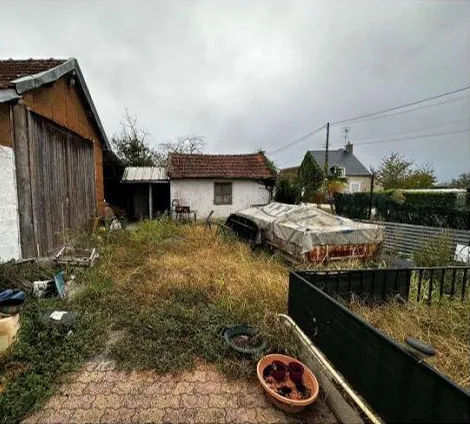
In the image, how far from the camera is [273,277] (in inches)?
170

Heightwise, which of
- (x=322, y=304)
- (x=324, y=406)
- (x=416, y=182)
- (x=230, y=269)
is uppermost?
(x=416, y=182)

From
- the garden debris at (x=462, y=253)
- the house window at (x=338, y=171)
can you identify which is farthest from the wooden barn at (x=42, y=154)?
the house window at (x=338, y=171)

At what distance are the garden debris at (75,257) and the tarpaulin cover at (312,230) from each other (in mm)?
4157

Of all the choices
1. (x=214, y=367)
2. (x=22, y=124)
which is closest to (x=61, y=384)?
(x=214, y=367)

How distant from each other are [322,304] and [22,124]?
565cm

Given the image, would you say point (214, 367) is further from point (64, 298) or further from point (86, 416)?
point (64, 298)

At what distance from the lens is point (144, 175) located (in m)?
13.7

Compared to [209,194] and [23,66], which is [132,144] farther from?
[23,66]

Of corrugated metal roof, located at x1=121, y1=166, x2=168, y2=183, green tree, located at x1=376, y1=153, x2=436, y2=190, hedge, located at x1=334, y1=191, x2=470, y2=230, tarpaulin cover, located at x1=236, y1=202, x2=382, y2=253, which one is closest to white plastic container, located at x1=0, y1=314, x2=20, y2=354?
tarpaulin cover, located at x1=236, y1=202, x2=382, y2=253

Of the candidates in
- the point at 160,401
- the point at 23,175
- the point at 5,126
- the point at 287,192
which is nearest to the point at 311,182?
the point at 287,192

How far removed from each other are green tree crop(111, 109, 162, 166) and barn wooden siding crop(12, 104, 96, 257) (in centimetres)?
1104

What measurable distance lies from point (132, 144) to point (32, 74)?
14.6 m

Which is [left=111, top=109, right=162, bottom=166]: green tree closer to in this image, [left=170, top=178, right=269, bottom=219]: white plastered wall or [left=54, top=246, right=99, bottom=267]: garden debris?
[left=170, top=178, right=269, bottom=219]: white plastered wall

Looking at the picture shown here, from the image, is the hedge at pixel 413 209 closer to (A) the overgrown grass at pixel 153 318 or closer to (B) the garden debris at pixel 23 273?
(A) the overgrown grass at pixel 153 318
